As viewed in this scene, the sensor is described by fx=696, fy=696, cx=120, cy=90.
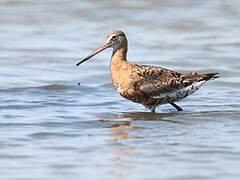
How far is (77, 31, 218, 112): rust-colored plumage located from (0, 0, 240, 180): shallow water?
27 centimetres

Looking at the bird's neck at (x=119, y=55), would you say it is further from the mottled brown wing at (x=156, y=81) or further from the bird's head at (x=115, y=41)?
the mottled brown wing at (x=156, y=81)

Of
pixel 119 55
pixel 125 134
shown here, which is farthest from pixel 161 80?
pixel 125 134

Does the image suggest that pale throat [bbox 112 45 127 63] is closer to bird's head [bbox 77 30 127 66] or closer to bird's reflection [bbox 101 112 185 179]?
bird's head [bbox 77 30 127 66]

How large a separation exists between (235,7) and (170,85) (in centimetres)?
981

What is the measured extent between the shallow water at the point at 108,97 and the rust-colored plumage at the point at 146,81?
0.90 ft

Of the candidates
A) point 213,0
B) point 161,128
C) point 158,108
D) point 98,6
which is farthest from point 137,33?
point 161,128

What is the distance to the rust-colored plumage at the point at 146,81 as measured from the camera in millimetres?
9953

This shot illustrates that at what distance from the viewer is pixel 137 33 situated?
17.2m

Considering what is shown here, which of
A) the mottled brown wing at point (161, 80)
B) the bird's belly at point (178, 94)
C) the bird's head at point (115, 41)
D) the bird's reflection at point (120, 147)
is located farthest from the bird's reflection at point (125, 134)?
the bird's head at point (115, 41)

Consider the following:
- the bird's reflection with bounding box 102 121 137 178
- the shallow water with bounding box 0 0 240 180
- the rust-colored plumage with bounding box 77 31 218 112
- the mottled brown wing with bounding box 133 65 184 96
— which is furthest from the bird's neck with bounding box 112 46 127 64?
the bird's reflection with bounding box 102 121 137 178

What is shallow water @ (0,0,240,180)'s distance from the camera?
7375 millimetres

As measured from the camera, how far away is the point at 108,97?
450 inches

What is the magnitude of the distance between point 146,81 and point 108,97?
1.50 metres

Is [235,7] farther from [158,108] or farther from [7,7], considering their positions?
[158,108]
